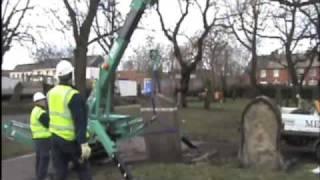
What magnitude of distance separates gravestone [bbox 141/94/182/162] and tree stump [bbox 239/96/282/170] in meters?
2.02

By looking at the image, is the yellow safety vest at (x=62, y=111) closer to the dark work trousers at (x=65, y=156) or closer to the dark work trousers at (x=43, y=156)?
the dark work trousers at (x=65, y=156)

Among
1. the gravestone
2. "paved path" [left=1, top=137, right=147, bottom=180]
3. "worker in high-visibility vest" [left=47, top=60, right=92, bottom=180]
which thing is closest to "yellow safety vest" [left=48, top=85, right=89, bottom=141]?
"worker in high-visibility vest" [left=47, top=60, right=92, bottom=180]

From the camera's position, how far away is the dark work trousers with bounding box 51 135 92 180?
28.0 feet

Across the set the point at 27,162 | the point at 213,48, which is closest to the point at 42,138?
the point at 27,162

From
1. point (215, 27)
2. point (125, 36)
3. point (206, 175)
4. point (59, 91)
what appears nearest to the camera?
point (59, 91)

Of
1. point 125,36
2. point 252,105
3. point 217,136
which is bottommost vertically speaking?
point 217,136

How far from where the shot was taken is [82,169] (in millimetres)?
8664

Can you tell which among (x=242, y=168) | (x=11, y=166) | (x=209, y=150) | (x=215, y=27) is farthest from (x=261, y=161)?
(x=215, y=27)

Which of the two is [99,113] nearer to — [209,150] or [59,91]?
[209,150]

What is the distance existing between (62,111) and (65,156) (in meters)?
0.63

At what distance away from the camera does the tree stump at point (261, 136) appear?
13664 millimetres

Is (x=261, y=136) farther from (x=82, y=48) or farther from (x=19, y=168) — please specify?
(x=82, y=48)

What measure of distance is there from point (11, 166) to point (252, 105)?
19.0 ft

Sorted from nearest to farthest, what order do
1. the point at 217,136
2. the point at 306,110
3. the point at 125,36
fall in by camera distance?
the point at 125,36, the point at 306,110, the point at 217,136
